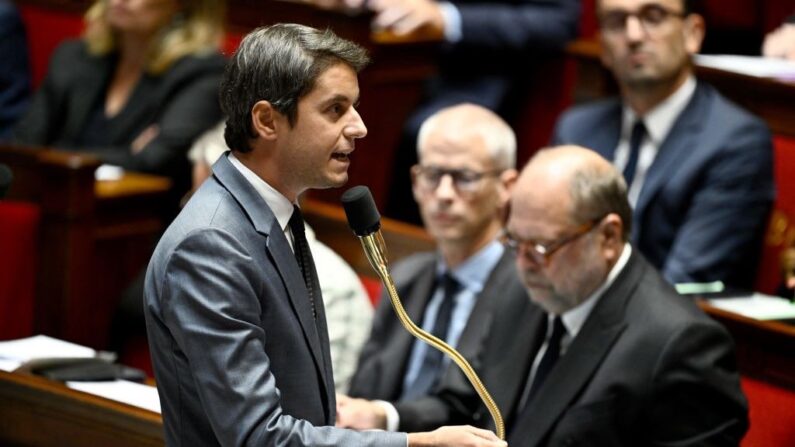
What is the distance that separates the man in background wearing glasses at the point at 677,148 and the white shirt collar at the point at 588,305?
511 mm

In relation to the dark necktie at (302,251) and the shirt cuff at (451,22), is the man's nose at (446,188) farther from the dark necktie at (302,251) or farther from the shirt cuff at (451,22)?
the dark necktie at (302,251)

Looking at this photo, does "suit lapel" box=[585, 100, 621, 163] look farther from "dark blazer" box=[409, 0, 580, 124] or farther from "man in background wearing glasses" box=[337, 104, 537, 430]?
"dark blazer" box=[409, 0, 580, 124]

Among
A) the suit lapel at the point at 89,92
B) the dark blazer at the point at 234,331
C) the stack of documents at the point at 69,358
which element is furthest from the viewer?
the suit lapel at the point at 89,92

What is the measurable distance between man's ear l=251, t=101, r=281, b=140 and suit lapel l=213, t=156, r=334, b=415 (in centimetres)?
6

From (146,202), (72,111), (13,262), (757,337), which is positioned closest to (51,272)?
(13,262)

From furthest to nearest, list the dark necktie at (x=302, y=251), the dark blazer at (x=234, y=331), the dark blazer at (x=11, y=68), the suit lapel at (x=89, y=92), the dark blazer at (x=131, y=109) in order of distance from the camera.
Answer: the dark blazer at (x=11, y=68)
the suit lapel at (x=89, y=92)
the dark blazer at (x=131, y=109)
the dark necktie at (x=302, y=251)
the dark blazer at (x=234, y=331)

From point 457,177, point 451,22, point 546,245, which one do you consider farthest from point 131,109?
point 546,245

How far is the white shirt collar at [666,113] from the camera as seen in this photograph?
2822mm

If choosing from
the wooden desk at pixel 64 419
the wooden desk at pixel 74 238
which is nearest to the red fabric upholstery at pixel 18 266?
the wooden desk at pixel 74 238

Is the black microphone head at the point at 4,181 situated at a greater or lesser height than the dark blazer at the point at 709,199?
greater

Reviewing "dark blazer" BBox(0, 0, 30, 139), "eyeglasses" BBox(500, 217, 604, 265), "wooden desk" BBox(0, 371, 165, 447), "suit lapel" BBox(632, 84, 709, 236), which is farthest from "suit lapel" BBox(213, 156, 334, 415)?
"dark blazer" BBox(0, 0, 30, 139)

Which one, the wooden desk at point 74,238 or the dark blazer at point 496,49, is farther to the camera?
the dark blazer at point 496,49

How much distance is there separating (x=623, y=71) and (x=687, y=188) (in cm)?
31

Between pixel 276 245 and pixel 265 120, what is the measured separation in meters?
0.13
